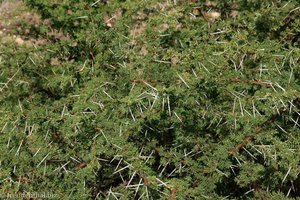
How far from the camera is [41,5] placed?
2859mm

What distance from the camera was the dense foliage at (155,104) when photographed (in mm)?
2422

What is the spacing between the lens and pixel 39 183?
8.82ft

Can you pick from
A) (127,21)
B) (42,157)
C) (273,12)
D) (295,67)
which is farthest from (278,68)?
(42,157)

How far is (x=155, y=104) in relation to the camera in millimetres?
2346

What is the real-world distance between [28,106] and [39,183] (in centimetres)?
48

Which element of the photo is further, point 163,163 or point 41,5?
point 41,5

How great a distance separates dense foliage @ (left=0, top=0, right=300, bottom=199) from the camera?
242cm

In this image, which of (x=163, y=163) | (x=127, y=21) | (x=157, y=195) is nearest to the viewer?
(x=157, y=195)

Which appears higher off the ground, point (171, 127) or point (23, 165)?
point (171, 127)

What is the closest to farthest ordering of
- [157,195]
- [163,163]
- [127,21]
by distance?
[157,195], [163,163], [127,21]

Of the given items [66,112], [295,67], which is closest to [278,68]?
[295,67]

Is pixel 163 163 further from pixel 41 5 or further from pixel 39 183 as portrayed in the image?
pixel 41 5

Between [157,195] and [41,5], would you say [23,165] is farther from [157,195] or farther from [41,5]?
[41,5]

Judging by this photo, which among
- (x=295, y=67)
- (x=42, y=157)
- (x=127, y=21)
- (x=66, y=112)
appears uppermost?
(x=127, y=21)
